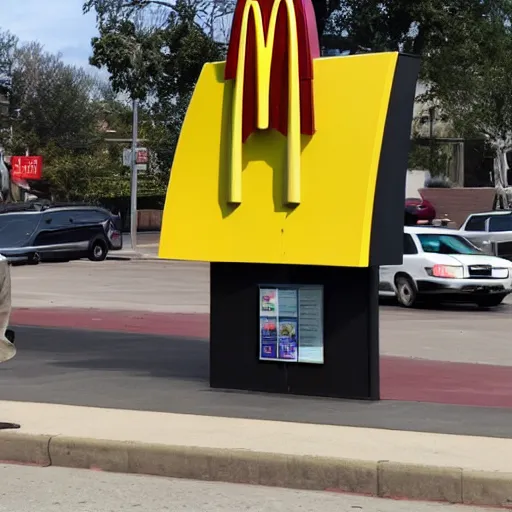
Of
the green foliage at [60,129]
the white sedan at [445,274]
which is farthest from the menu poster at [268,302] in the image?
the green foliage at [60,129]

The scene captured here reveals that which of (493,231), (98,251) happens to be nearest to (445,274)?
(493,231)

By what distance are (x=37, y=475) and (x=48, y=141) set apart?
62.7m

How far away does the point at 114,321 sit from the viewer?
1894 cm

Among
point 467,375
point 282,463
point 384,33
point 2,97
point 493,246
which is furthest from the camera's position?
point 2,97

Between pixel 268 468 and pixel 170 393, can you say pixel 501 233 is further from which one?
pixel 268 468

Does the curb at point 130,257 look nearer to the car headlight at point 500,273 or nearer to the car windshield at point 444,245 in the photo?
the car windshield at point 444,245

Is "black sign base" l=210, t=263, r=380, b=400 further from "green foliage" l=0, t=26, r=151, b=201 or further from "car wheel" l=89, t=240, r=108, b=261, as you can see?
"green foliage" l=0, t=26, r=151, b=201

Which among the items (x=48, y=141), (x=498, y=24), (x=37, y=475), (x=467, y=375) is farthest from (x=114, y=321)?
(x=48, y=141)

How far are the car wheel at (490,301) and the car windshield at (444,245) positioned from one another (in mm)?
923

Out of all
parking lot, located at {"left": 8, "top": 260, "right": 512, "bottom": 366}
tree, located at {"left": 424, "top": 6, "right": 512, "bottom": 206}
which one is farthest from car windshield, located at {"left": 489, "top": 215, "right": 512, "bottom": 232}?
tree, located at {"left": 424, "top": 6, "right": 512, "bottom": 206}

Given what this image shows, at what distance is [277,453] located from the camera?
7758 millimetres

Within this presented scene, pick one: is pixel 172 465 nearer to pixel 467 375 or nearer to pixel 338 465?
pixel 338 465

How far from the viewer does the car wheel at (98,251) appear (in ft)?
123

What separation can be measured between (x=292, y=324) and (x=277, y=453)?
110 inches
